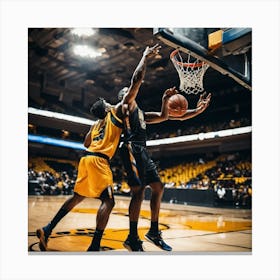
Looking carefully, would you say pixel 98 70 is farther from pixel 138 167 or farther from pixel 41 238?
pixel 41 238

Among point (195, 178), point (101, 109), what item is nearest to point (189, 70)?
point (101, 109)

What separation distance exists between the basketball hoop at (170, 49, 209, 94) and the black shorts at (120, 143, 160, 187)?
100 centimetres

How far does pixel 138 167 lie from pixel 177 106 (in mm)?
915

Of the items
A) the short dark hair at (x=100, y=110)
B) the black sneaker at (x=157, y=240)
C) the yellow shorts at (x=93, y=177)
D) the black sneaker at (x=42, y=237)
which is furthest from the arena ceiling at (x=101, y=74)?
the black sneaker at (x=42, y=237)

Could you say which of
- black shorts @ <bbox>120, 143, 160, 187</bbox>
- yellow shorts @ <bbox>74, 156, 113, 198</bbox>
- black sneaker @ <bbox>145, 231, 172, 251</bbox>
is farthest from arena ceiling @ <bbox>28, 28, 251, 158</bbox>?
black sneaker @ <bbox>145, 231, 172, 251</bbox>

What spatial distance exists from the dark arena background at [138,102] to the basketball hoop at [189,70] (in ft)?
0.56

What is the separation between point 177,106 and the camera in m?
3.98

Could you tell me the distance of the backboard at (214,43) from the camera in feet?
12.0

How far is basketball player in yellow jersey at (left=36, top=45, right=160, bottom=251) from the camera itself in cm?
332

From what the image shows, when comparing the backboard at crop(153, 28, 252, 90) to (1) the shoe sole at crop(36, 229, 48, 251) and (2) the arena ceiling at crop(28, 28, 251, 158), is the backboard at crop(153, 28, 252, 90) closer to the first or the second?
(2) the arena ceiling at crop(28, 28, 251, 158)
